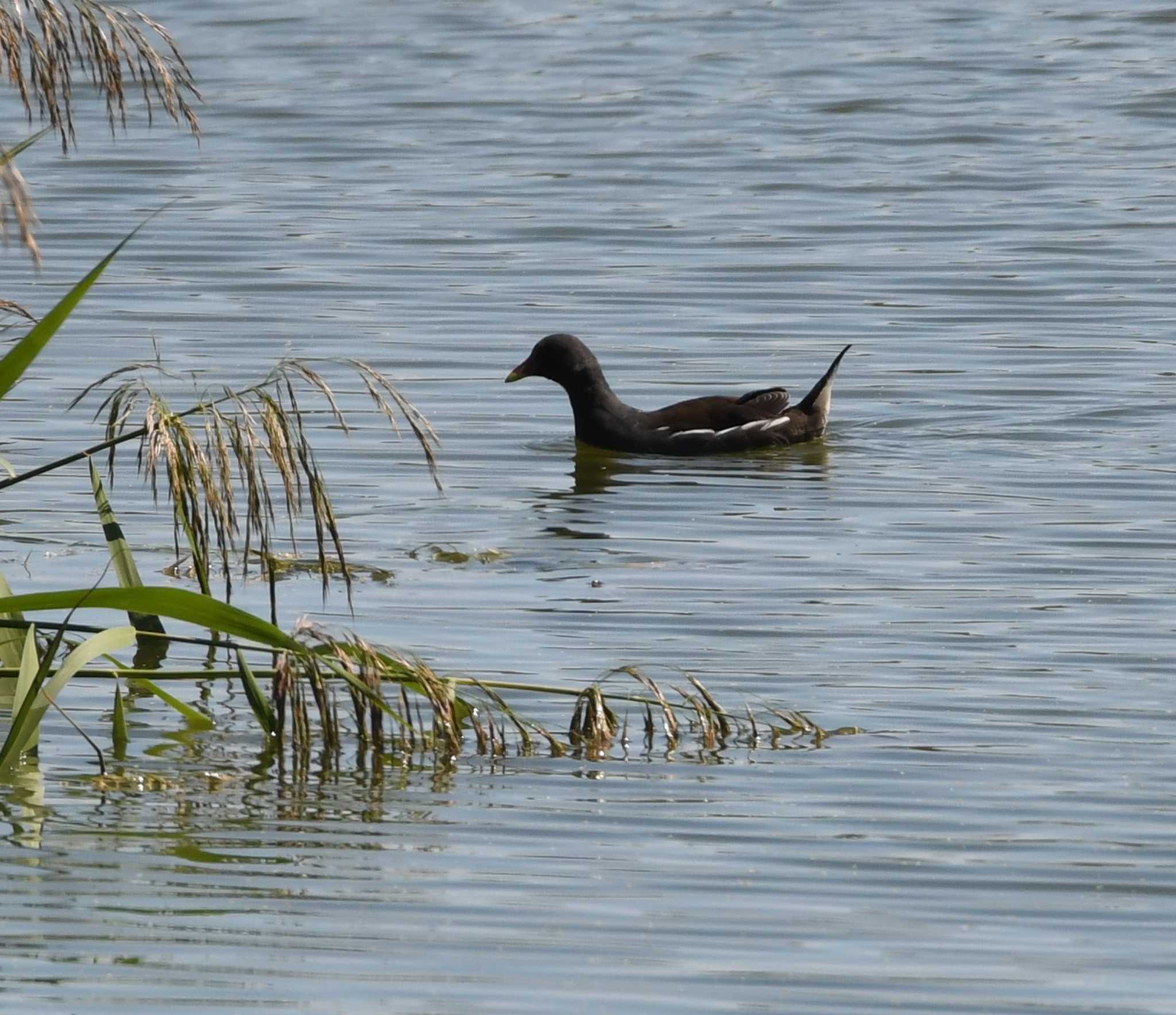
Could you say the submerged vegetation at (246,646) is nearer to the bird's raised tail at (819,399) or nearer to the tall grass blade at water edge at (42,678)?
the tall grass blade at water edge at (42,678)

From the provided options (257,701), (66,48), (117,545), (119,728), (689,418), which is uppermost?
(66,48)

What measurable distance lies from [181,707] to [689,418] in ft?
20.6

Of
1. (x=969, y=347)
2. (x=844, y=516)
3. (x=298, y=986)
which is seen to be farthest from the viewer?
(x=969, y=347)

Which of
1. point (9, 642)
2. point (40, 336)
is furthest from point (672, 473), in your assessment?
point (40, 336)

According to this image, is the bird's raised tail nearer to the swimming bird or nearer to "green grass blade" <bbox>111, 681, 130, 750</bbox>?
the swimming bird

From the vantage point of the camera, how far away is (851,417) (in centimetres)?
1362

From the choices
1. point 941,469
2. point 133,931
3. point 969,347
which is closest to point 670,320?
point 969,347

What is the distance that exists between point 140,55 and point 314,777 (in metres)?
2.04

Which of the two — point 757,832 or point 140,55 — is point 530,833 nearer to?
point 757,832

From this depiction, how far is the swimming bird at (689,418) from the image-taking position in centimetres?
1276

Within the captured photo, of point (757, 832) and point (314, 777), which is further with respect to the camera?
point (314, 777)

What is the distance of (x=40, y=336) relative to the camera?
19.9 feet

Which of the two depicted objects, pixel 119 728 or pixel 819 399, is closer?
pixel 119 728

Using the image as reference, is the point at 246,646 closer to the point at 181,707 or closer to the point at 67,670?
the point at 181,707
